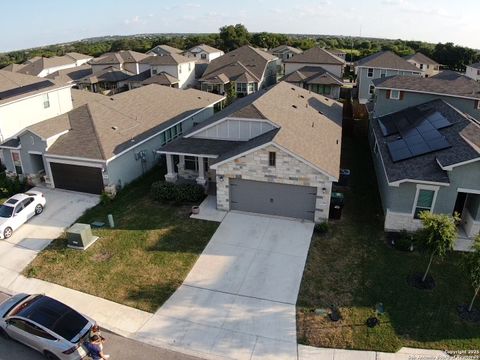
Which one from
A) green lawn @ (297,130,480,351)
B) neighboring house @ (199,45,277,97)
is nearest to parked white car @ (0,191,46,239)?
green lawn @ (297,130,480,351)

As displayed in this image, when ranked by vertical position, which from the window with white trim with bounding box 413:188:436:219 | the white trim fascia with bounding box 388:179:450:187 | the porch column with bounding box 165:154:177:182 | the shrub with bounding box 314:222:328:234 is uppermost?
the white trim fascia with bounding box 388:179:450:187

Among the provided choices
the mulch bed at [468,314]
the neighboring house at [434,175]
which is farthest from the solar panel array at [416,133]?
the mulch bed at [468,314]

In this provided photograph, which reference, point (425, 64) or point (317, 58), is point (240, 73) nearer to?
point (317, 58)

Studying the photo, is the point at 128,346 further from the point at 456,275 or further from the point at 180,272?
the point at 456,275

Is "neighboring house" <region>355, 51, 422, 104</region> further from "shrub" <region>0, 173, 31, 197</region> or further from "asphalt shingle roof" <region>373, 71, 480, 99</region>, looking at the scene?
"shrub" <region>0, 173, 31, 197</region>

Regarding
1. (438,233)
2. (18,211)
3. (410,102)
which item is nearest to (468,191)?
(438,233)

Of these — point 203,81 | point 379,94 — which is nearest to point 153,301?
point 379,94
